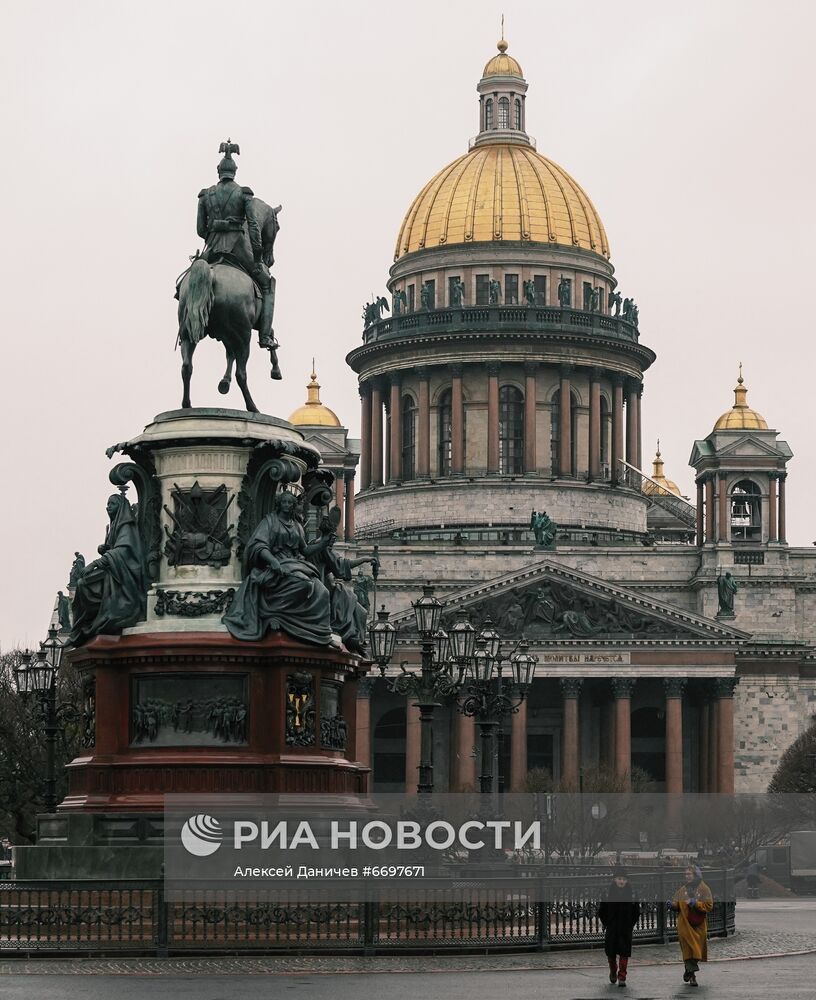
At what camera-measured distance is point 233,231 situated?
3650 cm

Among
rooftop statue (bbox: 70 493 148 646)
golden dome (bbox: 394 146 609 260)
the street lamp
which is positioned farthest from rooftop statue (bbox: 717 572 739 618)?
rooftop statue (bbox: 70 493 148 646)

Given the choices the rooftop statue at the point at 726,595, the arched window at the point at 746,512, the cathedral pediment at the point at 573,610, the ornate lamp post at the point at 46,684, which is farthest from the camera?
the arched window at the point at 746,512

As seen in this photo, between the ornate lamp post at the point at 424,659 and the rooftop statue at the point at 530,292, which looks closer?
the ornate lamp post at the point at 424,659

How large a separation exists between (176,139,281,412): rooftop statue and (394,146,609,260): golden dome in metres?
109

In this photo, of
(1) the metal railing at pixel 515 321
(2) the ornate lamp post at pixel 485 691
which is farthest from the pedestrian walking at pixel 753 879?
(1) the metal railing at pixel 515 321

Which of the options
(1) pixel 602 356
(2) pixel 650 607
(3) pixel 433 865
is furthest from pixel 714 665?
(3) pixel 433 865

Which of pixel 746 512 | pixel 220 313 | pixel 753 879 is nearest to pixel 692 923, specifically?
pixel 220 313

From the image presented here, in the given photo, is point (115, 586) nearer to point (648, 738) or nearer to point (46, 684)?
point (46, 684)

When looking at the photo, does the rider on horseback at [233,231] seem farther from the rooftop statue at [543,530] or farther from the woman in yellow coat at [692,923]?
the rooftop statue at [543,530]

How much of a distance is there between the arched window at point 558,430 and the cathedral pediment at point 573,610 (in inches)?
735

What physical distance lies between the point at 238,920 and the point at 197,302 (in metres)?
8.96

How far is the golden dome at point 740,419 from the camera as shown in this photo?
13750cm

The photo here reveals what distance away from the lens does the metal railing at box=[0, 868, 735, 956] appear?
106 ft

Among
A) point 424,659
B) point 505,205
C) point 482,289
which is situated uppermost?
point 505,205
